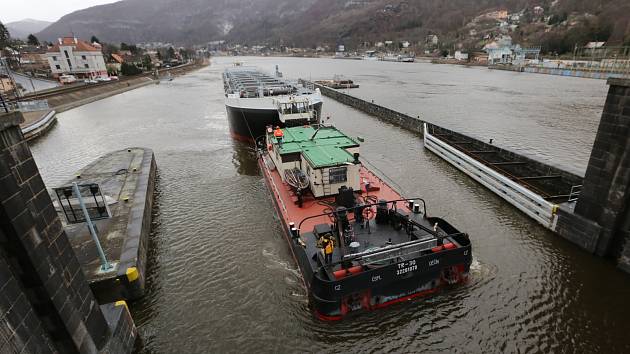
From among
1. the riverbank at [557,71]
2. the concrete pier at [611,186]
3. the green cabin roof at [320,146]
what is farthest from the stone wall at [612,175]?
the riverbank at [557,71]

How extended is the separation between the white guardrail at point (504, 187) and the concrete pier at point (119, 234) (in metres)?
18.4

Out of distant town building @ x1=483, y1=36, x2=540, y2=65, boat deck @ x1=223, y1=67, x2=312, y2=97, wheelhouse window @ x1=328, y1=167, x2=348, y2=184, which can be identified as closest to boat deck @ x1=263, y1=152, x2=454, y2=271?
wheelhouse window @ x1=328, y1=167, x2=348, y2=184

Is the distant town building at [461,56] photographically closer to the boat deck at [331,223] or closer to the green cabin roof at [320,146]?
the green cabin roof at [320,146]

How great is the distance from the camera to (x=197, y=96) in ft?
230

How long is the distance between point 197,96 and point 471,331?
7142 cm

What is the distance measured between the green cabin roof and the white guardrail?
9.26 metres

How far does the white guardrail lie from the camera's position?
15.3m

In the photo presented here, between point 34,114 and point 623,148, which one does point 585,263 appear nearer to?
point 623,148

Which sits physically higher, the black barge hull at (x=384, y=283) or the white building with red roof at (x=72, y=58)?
the white building with red roof at (x=72, y=58)

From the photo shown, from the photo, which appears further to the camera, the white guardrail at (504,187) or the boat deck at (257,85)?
the boat deck at (257,85)

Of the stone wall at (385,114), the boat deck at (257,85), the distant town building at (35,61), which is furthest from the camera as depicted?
the distant town building at (35,61)

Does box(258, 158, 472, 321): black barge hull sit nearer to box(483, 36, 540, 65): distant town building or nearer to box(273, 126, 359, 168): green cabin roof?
box(273, 126, 359, 168): green cabin roof

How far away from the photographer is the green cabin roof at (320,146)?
1498cm

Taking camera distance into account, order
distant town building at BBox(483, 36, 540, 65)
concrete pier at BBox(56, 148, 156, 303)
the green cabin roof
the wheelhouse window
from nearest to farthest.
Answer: concrete pier at BBox(56, 148, 156, 303)
the wheelhouse window
the green cabin roof
distant town building at BBox(483, 36, 540, 65)
